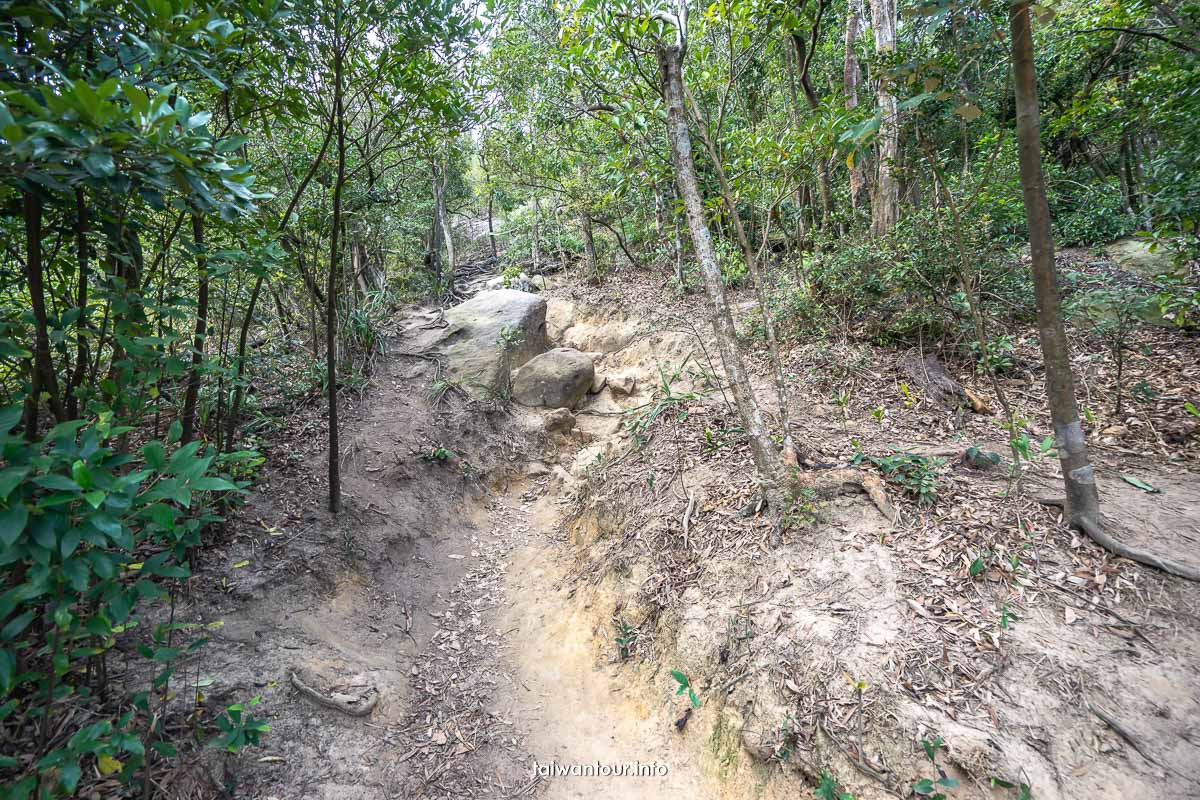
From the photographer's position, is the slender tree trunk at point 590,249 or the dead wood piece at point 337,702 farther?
the slender tree trunk at point 590,249

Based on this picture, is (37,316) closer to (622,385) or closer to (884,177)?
(622,385)

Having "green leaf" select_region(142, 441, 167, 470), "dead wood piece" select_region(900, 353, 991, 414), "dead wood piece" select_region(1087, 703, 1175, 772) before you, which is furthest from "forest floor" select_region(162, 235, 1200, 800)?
"green leaf" select_region(142, 441, 167, 470)

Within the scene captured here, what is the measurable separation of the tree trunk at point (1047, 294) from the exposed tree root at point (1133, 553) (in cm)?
2

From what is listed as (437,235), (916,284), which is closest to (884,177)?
(916,284)

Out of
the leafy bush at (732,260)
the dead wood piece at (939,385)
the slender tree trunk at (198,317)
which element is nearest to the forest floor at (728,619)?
the dead wood piece at (939,385)

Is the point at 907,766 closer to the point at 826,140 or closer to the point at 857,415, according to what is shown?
the point at 857,415

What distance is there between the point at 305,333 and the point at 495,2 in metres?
5.48

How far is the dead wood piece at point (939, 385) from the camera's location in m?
4.86

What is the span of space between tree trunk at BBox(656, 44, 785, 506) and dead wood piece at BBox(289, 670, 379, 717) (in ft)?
10.8

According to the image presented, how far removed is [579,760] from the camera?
3.26 m

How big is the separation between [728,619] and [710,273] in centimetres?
260

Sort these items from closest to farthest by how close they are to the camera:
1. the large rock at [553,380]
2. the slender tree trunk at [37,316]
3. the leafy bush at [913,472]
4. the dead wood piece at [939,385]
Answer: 1. the slender tree trunk at [37,316]
2. the leafy bush at [913,472]
3. the dead wood piece at [939,385]
4. the large rock at [553,380]

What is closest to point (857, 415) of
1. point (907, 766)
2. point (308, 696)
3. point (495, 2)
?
point (907, 766)

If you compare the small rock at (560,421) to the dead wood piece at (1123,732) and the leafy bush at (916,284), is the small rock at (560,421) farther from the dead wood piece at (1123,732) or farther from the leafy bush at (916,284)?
the dead wood piece at (1123,732)
